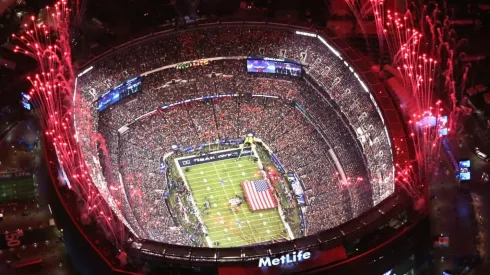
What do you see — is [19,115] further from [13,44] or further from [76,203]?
[76,203]

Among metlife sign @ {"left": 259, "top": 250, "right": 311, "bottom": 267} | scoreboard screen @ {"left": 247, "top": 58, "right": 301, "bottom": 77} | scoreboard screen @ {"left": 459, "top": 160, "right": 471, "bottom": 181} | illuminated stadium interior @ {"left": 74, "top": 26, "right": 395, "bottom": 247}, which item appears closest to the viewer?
metlife sign @ {"left": 259, "top": 250, "right": 311, "bottom": 267}

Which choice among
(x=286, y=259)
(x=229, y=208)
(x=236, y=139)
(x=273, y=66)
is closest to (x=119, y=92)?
(x=236, y=139)

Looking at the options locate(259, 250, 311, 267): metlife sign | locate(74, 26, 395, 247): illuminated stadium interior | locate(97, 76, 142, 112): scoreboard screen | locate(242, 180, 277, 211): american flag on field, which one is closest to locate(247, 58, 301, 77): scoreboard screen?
locate(74, 26, 395, 247): illuminated stadium interior

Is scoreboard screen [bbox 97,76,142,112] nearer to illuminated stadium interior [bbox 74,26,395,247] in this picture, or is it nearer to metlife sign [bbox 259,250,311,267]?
illuminated stadium interior [bbox 74,26,395,247]

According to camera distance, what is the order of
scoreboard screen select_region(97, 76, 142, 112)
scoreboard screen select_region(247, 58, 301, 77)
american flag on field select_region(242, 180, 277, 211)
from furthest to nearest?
scoreboard screen select_region(247, 58, 301, 77) → scoreboard screen select_region(97, 76, 142, 112) → american flag on field select_region(242, 180, 277, 211)

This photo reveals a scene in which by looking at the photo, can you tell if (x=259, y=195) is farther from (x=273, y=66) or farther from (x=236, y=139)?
(x=273, y=66)

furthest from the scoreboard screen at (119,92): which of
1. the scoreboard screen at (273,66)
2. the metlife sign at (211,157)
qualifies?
the scoreboard screen at (273,66)

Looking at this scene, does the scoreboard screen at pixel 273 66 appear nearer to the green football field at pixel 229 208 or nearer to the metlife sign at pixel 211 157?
the metlife sign at pixel 211 157

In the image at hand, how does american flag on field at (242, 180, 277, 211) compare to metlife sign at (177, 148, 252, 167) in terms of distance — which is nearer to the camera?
american flag on field at (242, 180, 277, 211)
